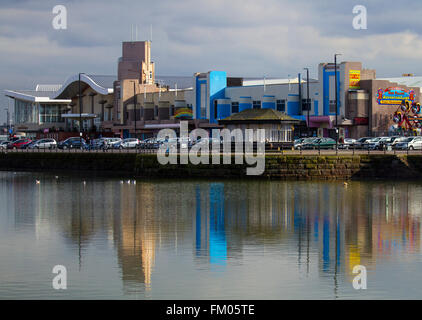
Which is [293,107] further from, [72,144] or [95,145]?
[72,144]

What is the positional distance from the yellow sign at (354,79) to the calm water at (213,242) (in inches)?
1624

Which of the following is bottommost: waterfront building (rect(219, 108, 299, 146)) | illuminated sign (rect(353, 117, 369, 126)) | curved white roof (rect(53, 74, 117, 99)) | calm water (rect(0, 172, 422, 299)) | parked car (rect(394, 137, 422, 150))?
calm water (rect(0, 172, 422, 299))

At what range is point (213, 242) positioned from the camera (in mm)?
32625

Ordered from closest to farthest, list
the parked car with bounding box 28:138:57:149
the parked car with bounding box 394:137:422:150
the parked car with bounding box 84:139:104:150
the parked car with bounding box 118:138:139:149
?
the parked car with bounding box 394:137:422:150 < the parked car with bounding box 84:139:104:150 < the parked car with bounding box 118:138:139:149 < the parked car with bounding box 28:138:57:149

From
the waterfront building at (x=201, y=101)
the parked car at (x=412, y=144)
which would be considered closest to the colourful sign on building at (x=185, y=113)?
the waterfront building at (x=201, y=101)

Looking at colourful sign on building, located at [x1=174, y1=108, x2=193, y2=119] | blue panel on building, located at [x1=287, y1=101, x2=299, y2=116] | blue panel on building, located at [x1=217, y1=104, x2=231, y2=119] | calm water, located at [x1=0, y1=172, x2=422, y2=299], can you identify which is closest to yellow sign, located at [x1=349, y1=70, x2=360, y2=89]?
blue panel on building, located at [x1=287, y1=101, x2=299, y2=116]

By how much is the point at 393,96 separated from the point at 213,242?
6657cm

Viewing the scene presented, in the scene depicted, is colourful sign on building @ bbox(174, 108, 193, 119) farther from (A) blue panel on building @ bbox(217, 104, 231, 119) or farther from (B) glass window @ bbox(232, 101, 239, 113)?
(B) glass window @ bbox(232, 101, 239, 113)

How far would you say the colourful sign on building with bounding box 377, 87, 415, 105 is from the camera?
93.6 m

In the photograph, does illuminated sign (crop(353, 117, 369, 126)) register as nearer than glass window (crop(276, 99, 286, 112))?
Yes

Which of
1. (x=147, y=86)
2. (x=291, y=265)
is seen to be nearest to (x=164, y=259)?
(x=291, y=265)

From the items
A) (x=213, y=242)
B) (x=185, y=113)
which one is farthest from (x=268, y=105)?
(x=213, y=242)

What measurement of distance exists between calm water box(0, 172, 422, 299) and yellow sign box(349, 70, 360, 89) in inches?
1624
